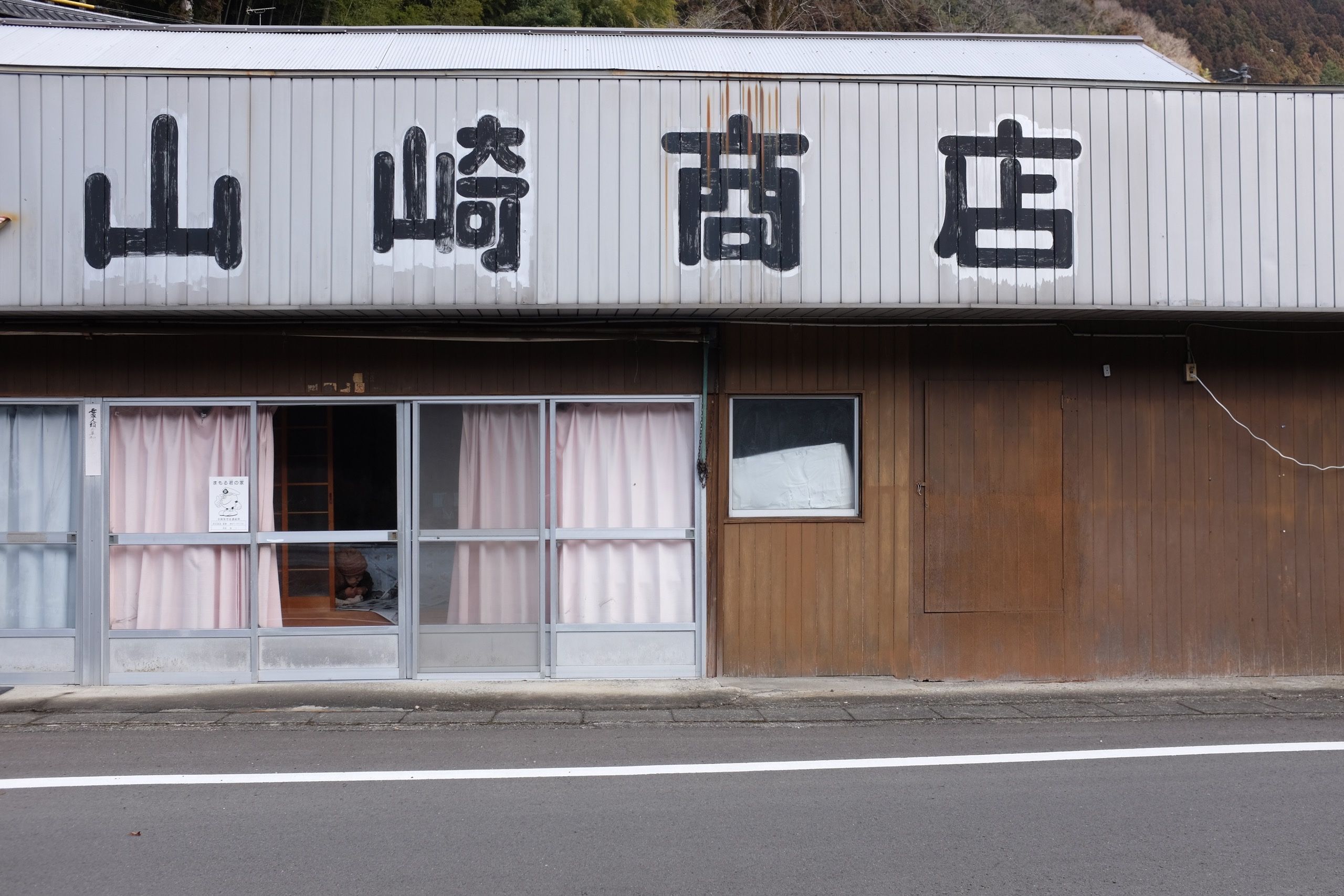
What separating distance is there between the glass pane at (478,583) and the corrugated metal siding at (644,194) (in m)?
2.06

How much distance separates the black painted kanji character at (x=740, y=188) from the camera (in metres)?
8.31

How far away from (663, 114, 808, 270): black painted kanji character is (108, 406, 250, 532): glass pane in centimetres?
396

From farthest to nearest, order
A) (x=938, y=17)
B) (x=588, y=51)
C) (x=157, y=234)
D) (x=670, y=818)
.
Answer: (x=938, y=17) → (x=588, y=51) → (x=157, y=234) → (x=670, y=818)

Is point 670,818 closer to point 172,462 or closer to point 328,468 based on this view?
point 328,468

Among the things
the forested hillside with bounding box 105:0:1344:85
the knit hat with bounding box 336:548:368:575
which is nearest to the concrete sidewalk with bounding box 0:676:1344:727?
the knit hat with bounding box 336:548:368:575

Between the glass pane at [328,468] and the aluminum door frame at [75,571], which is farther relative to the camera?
the glass pane at [328,468]

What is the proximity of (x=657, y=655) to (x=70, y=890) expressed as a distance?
16.2 feet

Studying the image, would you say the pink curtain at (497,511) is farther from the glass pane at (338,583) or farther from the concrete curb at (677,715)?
the concrete curb at (677,715)

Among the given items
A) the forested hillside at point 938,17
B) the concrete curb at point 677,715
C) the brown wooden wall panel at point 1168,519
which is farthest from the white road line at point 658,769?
the forested hillside at point 938,17

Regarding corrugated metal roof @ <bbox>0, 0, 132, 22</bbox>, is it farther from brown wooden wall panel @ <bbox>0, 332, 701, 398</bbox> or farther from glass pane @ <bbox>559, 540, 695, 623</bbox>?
glass pane @ <bbox>559, 540, 695, 623</bbox>

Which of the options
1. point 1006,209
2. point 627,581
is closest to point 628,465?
point 627,581

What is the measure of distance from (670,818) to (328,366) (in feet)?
16.2

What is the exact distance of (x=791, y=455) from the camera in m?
9.23

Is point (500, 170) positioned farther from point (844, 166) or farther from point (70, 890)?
point (70, 890)
